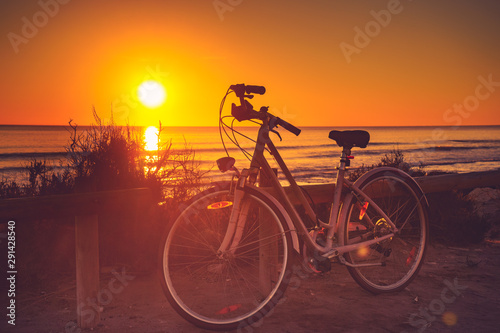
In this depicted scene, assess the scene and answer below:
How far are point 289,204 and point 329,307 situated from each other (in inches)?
44.3

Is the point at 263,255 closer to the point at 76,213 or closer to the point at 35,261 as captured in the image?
the point at 76,213

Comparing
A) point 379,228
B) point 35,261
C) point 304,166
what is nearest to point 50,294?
point 35,261

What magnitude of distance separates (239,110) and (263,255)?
1.59 meters

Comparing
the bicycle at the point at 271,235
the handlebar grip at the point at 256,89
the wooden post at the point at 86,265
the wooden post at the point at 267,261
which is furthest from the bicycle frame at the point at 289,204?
the wooden post at the point at 86,265

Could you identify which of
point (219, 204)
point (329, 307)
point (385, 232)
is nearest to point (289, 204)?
point (219, 204)

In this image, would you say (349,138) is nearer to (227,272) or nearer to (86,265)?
(227,272)

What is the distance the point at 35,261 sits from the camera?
5.00 m

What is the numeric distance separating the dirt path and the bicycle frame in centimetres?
54

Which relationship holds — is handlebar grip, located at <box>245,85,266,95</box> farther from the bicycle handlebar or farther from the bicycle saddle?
the bicycle saddle

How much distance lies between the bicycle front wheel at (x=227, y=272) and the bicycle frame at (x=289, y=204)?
3 cm

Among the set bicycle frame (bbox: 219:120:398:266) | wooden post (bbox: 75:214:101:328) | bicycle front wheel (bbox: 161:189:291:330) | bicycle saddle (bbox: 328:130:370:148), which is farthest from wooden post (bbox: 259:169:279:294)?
wooden post (bbox: 75:214:101:328)

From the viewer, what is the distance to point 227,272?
16.7 ft

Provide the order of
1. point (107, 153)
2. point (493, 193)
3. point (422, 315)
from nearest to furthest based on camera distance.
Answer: point (422, 315) → point (107, 153) → point (493, 193)

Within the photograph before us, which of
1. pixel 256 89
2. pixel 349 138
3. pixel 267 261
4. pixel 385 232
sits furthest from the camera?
pixel 385 232
